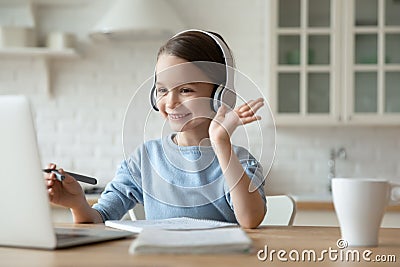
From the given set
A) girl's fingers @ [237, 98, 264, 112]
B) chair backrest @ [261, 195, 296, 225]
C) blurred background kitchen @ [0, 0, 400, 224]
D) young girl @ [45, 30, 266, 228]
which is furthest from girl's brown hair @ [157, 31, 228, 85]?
blurred background kitchen @ [0, 0, 400, 224]

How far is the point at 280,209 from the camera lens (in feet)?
7.03

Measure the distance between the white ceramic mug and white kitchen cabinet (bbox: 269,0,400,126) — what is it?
2.62m

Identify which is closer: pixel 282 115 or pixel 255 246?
pixel 255 246

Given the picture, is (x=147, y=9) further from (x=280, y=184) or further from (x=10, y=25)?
(x=280, y=184)

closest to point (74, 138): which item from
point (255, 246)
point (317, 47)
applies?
point (317, 47)

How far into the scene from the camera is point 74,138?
4.27 meters

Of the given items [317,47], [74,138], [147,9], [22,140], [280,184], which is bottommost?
[280,184]

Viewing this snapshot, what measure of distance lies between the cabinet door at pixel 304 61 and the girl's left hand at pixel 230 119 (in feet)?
7.88

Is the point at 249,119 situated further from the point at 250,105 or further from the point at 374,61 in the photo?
the point at 374,61

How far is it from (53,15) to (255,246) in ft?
10.7

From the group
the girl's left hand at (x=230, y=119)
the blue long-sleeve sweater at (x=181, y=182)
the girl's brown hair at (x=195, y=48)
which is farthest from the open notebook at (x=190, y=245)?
the girl's brown hair at (x=195, y=48)

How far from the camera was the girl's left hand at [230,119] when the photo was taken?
1433 mm

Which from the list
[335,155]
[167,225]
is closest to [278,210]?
[167,225]

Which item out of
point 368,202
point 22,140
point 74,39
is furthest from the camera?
point 74,39
